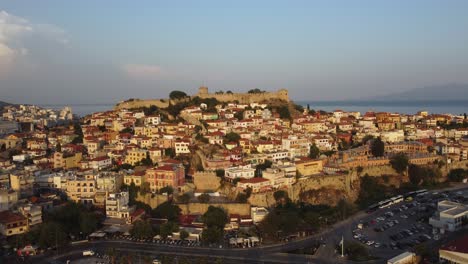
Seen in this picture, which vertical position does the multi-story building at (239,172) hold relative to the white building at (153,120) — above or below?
below

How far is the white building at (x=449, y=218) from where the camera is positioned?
1858 centimetres

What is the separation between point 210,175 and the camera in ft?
74.2

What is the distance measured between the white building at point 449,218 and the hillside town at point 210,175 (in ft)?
0.22

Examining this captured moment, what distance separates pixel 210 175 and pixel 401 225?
962 cm

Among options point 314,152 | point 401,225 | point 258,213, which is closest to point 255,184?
point 258,213

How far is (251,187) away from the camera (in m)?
21.3

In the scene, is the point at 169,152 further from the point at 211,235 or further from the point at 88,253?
the point at 88,253

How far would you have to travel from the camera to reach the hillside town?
60.8ft

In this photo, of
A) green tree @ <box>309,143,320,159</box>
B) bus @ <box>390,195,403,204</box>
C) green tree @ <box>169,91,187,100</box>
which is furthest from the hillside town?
green tree @ <box>169,91,187,100</box>

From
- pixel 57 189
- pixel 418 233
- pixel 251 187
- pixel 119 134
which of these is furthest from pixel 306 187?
pixel 119 134

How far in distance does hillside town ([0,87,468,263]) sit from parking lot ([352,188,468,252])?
0.58m

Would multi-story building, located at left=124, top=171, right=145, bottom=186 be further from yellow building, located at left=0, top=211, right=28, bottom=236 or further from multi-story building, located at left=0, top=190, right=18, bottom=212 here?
yellow building, located at left=0, top=211, right=28, bottom=236

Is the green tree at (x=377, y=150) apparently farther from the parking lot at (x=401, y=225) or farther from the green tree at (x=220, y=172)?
the green tree at (x=220, y=172)

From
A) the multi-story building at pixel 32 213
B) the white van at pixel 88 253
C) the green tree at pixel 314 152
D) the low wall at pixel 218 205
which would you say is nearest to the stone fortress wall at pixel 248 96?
the green tree at pixel 314 152
